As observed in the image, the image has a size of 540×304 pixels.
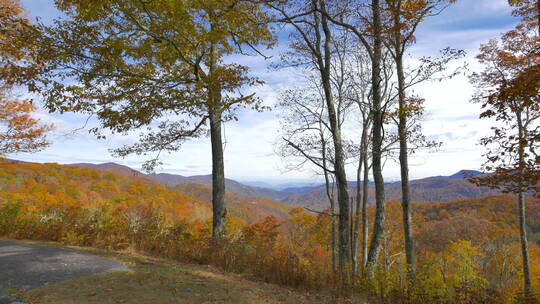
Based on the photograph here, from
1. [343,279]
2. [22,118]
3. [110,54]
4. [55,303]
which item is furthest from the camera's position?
[22,118]

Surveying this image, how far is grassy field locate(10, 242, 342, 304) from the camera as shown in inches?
163

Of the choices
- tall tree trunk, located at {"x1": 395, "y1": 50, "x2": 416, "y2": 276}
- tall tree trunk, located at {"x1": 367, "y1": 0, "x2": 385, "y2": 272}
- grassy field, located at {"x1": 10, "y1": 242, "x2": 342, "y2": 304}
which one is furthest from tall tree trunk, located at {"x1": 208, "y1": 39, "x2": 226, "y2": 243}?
tall tree trunk, located at {"x1": 395, "y1": 50, "x2": 416, "y2": 276}

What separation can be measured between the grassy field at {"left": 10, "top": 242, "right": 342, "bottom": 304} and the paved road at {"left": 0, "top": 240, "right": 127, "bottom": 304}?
0.30m

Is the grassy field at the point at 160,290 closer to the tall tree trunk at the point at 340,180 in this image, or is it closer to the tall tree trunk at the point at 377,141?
the tall tree trunk at the point at 340,180

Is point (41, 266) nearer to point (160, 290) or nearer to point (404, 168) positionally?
point (160, 290)

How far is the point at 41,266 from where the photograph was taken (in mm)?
5344

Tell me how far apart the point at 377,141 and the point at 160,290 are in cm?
752

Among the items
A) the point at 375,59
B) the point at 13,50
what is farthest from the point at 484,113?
the point at 13,50

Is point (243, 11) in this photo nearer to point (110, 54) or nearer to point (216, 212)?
point (110, 54)

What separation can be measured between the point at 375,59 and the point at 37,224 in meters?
12.1

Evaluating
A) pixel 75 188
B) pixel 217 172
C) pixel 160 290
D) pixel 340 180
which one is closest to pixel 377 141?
pixel 340 180

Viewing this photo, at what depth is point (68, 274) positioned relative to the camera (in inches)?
199

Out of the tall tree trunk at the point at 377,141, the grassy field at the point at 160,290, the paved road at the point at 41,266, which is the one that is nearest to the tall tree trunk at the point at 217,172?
the grassy field at the point at 160,290

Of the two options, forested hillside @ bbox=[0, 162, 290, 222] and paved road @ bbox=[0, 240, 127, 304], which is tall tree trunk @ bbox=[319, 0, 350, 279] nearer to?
paved road @ bbox=[0, 240, 127, 304]
